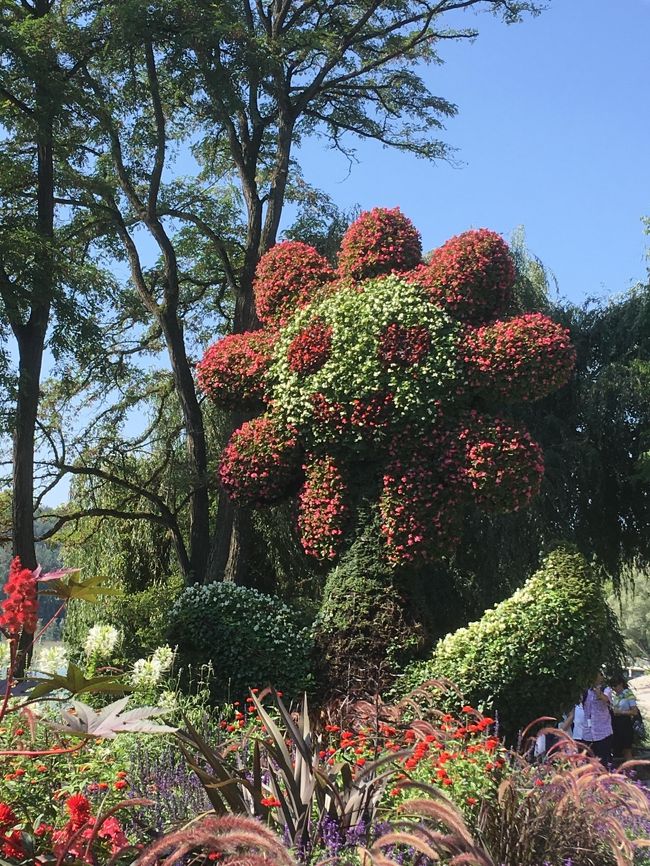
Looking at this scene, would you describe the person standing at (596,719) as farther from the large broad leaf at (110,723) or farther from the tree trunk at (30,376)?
the large broad leaf at (110,723)

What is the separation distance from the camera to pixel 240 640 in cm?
883

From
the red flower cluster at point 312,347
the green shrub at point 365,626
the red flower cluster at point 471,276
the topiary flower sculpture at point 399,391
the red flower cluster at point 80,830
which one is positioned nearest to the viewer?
the red flower cluster at point 80,830

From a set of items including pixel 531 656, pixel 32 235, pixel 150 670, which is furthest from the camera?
pixel 32 235

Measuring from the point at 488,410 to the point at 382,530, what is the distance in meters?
1.76

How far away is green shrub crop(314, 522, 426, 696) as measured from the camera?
341 inches

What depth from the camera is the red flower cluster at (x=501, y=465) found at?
28.9 feet

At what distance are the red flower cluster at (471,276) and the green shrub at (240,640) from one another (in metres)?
3.76

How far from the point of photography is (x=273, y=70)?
13.0 metres

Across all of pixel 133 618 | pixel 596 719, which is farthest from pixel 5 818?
pixel 133 618

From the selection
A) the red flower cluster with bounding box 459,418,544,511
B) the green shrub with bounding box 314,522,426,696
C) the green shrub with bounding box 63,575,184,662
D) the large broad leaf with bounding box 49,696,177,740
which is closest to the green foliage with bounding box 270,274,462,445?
Result: the red flower cluster with bounding box 459,418,544,511

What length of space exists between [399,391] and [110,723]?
A: 263 inches

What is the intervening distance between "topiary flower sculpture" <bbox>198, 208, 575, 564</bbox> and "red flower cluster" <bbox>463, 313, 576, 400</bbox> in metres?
0.01

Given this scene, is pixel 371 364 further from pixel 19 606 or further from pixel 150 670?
pixel 19 606

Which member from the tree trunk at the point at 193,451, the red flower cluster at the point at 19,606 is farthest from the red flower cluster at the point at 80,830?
the tree trunk at the point at 193,451
